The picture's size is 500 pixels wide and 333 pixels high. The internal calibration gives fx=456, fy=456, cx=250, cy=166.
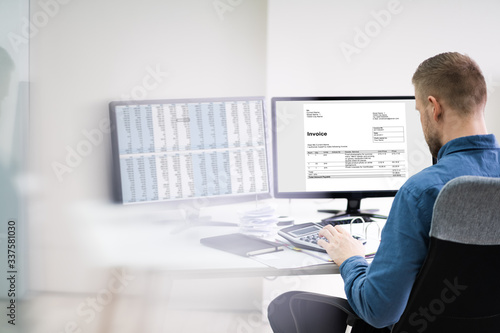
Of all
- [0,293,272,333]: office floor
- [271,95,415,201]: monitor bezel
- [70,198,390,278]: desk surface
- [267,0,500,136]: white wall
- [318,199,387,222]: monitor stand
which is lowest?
[0,293,272,333]: office floor

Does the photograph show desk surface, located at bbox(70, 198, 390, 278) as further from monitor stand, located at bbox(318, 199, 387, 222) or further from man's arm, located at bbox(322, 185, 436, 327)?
man's arm, located at bbox(322, 185, 436, 327)

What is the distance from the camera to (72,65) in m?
1.92

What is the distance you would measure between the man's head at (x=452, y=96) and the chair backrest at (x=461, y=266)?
0.31 meters

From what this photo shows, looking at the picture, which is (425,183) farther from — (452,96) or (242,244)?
(242,244)

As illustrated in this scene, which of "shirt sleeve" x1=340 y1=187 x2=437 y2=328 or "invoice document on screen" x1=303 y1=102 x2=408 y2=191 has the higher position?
"invoice document on screen" x1=303 y1=102 x2=408 y2=191

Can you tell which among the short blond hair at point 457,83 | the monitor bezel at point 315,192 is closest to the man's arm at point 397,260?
the short blond hair at point 457,83

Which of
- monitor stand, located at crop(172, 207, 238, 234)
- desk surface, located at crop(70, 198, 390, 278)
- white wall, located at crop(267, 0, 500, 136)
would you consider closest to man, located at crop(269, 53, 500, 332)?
desk surface, located at crop(70, 198, 390, 278)

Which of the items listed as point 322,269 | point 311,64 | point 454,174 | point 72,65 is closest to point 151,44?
point 72,65

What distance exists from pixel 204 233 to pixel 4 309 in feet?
3.11

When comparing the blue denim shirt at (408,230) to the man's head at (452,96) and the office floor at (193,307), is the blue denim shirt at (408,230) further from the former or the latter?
the office floor at (193,307)

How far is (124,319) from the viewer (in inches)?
84.9

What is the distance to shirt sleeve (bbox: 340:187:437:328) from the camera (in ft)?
3.28

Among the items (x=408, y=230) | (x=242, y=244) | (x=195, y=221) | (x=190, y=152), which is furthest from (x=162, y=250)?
(x=408, y=230)

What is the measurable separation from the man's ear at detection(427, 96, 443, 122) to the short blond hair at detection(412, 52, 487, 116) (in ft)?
0.04
